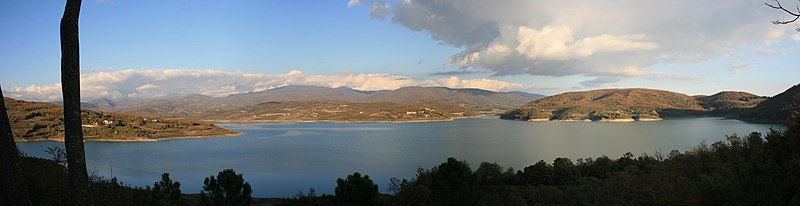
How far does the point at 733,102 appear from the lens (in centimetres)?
11812

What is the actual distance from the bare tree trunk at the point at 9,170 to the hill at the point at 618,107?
393 ft

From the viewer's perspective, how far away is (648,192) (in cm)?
863

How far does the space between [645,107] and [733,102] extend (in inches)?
830

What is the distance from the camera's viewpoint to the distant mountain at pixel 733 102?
4385 inches

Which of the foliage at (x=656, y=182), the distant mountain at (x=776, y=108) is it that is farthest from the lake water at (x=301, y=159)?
the distant mountain at (x=776, y=108)

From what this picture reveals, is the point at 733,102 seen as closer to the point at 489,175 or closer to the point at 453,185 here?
the point at 489,175

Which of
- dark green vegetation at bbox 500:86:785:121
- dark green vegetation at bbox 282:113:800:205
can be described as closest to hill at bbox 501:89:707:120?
dark green vegetation at bbox 500:86:785:121

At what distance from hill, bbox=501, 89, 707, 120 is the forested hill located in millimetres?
86231

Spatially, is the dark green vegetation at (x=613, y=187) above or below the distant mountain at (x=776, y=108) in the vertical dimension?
below

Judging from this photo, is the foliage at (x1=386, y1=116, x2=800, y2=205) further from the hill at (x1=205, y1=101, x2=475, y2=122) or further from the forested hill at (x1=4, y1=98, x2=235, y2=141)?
the hill at (x1=205, y1=101, x2=475, y2=122)

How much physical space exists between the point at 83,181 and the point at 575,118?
122m

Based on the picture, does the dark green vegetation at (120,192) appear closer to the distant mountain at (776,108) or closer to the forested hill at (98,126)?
the forested hill at (98,126)

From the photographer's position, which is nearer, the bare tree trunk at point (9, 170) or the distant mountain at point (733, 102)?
the bare tree trunk at point (9, 170)

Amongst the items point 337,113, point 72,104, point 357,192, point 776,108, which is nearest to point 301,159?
point 357,192
